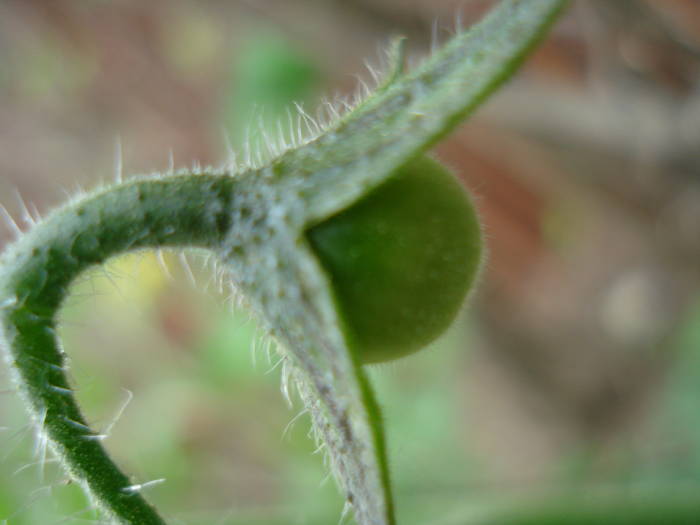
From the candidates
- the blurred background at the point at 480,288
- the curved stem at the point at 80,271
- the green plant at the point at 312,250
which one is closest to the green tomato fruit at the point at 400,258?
the green plant at the point at 312,250

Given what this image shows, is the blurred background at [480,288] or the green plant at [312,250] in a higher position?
the blurred background at [480,288]

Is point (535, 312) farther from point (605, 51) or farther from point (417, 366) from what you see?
point (605, 51)

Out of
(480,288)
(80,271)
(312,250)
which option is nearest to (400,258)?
(312,250)

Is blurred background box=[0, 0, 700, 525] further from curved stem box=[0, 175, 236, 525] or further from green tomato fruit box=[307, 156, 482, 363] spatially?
green tomato fruit box=[307, 156, 482, 363]

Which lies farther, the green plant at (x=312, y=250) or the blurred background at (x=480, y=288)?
the blurred background at (x=480, y=288)

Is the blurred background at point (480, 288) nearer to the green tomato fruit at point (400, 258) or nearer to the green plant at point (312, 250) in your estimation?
Result: the green plant at point (312, 250)

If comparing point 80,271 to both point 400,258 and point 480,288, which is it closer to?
point 400,258

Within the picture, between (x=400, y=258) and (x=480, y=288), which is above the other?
(x=480, y=288)

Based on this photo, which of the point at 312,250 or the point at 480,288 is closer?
the point at 312,250
